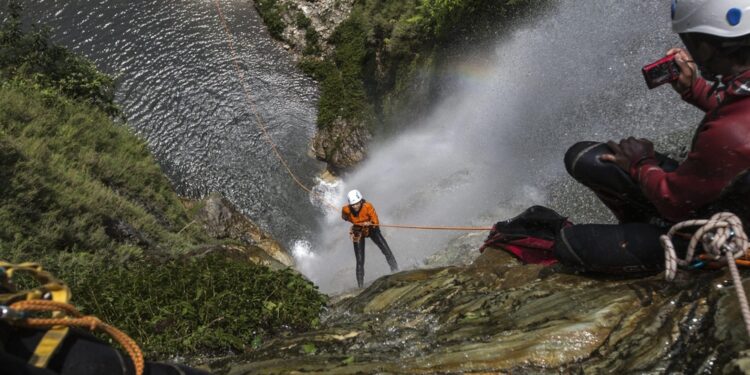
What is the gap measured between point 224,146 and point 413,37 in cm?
798

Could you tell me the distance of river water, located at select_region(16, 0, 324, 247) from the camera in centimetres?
1988

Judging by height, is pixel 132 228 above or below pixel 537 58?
below

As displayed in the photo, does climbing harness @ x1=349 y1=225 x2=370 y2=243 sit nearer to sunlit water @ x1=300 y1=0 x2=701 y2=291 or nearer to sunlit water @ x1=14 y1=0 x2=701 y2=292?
sunlit water @ x1=300 y1=0 x2=701 y2=291

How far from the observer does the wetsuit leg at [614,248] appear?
3.92m

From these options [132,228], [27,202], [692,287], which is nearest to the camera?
[692,287]

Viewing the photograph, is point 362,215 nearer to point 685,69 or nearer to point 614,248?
point 614,248

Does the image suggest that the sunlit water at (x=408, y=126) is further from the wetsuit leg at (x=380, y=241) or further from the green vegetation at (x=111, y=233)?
the green vegetation at (x=111, y=233)

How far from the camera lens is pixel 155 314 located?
5695mm

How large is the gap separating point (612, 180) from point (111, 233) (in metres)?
9.71

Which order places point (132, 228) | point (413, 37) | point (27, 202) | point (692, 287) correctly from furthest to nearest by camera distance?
point (413, 37), point (132, 228), point (27, 202), point (692, 287)

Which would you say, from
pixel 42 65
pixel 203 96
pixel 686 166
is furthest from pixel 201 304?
pixel 203 96

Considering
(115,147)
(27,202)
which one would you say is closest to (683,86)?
(27,202)

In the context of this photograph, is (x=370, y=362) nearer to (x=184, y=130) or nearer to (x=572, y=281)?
(x=572, y=281)

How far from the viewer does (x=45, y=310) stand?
1.85m
